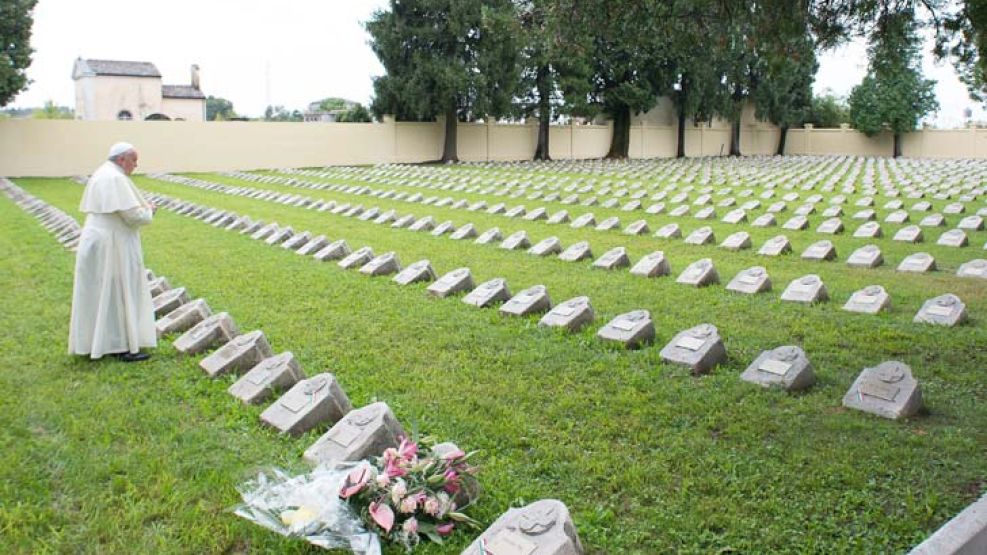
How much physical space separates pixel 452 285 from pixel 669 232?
474cm

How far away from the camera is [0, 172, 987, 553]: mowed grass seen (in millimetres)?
3453

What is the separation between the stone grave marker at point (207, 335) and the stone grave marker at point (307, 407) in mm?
1649

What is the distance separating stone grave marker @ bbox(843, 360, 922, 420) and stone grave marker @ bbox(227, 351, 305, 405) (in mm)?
3463

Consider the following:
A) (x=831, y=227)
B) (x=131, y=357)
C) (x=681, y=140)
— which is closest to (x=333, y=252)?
(x=131, y=357)

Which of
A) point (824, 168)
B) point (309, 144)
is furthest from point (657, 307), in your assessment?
point (309, 144)

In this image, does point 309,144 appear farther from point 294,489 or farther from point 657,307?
point 294,489

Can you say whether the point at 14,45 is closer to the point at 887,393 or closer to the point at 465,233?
the point at 465,233

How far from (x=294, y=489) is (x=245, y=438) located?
1147 mm

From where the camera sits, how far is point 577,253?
9.74 metres

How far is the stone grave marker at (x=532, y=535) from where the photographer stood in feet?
9.70

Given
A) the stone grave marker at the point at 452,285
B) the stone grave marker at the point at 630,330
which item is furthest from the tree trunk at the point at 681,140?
the stone grave marker at the point at 630,330

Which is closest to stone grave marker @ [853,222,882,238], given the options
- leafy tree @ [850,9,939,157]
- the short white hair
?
the short white hair

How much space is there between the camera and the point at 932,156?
39.9m

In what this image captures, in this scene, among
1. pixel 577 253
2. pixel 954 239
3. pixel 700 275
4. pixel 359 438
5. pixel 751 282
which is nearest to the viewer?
pixel 359 438
